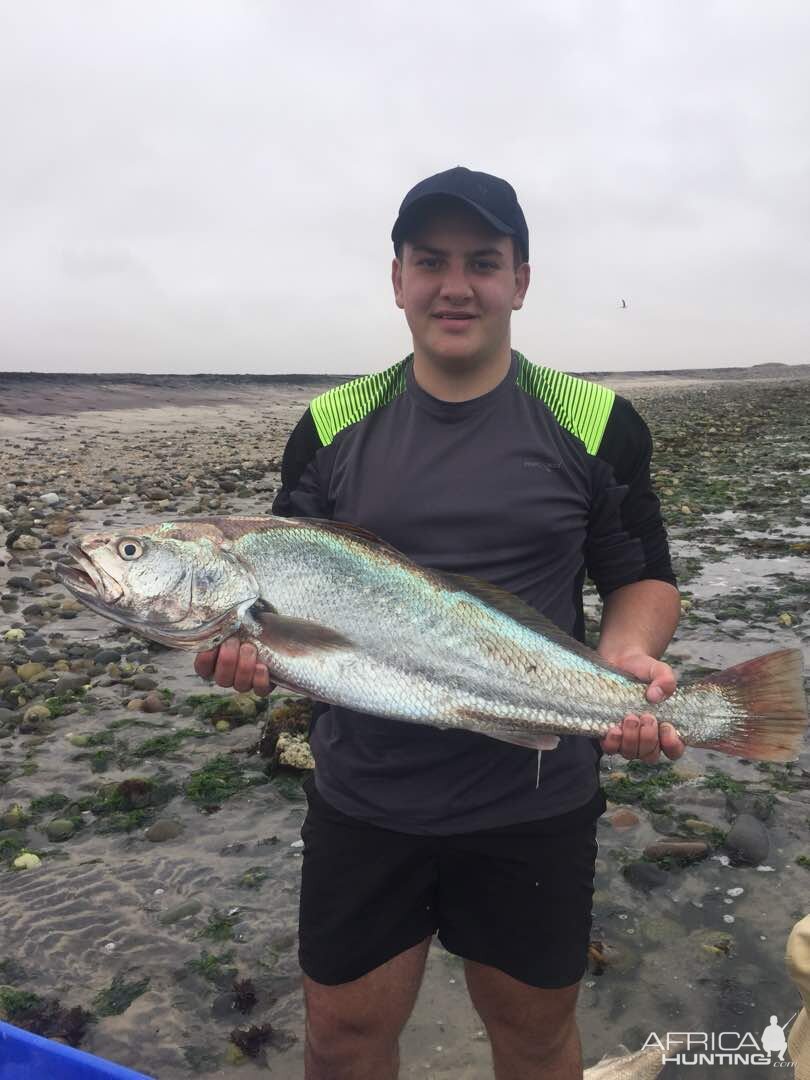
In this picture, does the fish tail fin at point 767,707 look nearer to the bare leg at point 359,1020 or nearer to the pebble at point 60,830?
the bare leg at point 359,1020

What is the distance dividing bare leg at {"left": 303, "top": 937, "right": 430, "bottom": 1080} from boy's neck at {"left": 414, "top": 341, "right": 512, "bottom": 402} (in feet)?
6.62

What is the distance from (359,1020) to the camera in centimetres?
292

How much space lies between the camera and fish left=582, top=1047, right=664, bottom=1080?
324 cm

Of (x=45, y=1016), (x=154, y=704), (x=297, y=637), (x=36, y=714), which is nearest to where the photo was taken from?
(x=297, y=637)

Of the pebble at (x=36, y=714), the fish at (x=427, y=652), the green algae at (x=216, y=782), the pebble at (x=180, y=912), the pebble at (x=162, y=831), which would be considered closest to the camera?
the fish at (x=427, y=652)

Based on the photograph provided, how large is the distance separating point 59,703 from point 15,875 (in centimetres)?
237

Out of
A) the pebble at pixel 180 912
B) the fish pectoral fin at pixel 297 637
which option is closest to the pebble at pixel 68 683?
the pebble at pixel 180 912

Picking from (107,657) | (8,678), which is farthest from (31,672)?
(107,657)

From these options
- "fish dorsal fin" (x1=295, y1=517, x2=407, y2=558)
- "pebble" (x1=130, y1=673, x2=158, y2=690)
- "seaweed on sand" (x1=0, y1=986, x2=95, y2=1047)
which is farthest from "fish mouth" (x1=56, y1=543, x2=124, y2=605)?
"pebble" (x1=130, y1=673, x2=158, y2=690)

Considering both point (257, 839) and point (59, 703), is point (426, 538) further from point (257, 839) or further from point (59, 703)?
point (59, 703)

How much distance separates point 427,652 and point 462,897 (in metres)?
0.86

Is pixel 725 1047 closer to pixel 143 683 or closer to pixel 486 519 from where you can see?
pixel 486 519

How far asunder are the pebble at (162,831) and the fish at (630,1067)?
2.71m

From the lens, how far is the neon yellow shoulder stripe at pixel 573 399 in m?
3.06
